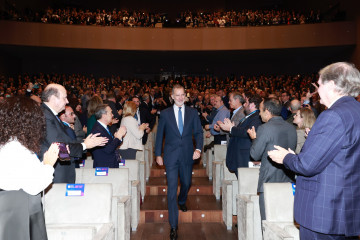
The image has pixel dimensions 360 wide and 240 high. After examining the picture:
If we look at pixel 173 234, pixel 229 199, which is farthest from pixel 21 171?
pixel 229 199

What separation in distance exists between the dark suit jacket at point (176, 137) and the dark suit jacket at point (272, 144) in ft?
3.31

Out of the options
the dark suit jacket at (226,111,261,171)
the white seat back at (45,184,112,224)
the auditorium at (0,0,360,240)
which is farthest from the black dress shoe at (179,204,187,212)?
the white seat back at (45,184,112,224)

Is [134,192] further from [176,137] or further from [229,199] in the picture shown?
[229,199]

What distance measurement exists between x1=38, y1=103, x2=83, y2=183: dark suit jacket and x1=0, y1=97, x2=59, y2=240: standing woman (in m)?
0.73

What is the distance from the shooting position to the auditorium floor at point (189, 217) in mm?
4387

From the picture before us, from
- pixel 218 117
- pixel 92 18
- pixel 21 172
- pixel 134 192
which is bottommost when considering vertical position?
pixel 134 192

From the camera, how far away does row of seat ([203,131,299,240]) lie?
2.72 metres

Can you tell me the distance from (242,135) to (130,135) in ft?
6.37

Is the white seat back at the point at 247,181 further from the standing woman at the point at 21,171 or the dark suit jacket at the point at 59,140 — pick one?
the standing woman at the point at 21,171

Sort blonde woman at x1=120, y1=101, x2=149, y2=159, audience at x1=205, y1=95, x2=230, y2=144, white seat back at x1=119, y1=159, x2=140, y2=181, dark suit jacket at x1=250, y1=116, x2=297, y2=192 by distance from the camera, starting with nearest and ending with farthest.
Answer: dark suit jacket at x1=250, y1=116, x2=297, y2=192
white seat back at x1=119, y1=159, x2=140, y2=181
blonde woman at x1=120, y1=101, x2=149, y2=159
audience at x1=205, y1=95, x2=230, y2=144

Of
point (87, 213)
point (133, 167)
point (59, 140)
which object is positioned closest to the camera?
point (87, 213)

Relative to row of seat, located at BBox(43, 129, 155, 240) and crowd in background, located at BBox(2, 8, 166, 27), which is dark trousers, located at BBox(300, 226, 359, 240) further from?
crowd in background, located at BBox(2, 8, 166, 27)

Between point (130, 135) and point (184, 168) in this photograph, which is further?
point (130, 135)

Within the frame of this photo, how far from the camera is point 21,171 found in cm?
199
